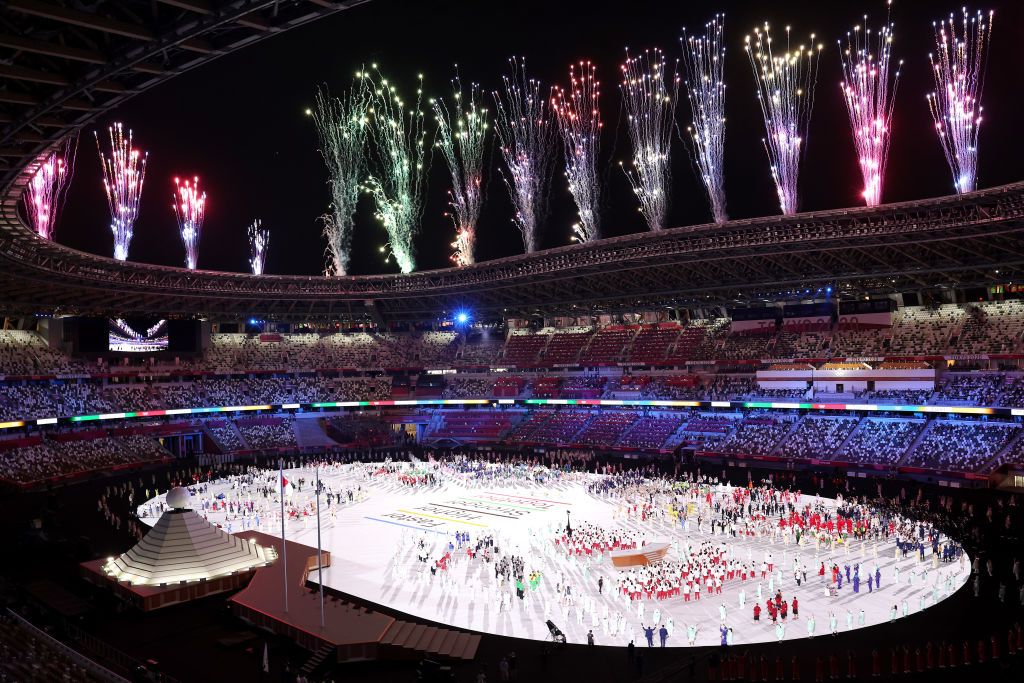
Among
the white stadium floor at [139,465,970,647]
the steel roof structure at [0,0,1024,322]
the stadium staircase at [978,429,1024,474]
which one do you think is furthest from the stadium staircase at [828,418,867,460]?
the white stadium floor at [139,465,970,647]

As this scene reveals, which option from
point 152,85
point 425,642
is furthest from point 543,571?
point 152,85

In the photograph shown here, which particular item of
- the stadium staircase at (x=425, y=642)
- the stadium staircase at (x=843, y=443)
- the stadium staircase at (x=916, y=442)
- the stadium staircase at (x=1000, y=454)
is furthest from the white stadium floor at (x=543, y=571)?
the stadium staircase at (x=843, y=443)

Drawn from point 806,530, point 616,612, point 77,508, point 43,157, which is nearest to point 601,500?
point 806,530

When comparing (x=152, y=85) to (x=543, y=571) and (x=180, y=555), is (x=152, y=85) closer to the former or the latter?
(x=180, y=555)

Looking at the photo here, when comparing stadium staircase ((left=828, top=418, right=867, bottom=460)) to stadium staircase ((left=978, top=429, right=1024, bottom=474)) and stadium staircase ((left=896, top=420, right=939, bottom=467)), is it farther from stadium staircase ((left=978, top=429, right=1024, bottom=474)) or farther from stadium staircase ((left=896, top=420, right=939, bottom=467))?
stadium staircase ((left=978, top=429, right=1024, bottom=474))

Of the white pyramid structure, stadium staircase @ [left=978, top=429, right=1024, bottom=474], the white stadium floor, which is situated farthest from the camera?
stadium staircase @ [left=978, top=429, right=1024, bottom=474]

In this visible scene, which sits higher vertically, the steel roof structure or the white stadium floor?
the steel roof structure

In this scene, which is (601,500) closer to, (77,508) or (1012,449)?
(1012,449)

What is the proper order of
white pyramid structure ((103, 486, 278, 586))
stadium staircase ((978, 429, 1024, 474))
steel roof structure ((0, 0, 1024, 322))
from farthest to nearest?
stadium staircase ((978, 429, 1024, 474))
white pyramid structure ((103, 486, 278, 586))
steel roof structure ((0, 0, 1024, 322))
